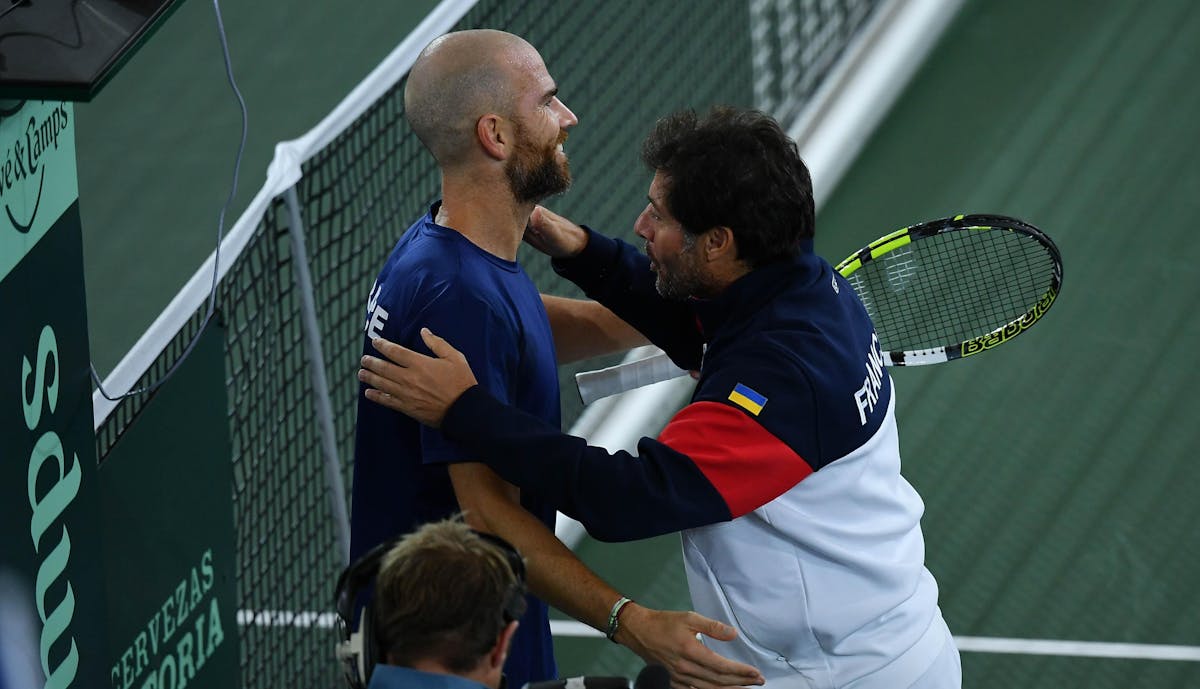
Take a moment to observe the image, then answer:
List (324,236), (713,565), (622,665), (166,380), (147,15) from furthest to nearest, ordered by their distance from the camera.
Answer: (324,236)
(622,665)
(166,380)
(713,565)
(147,15)

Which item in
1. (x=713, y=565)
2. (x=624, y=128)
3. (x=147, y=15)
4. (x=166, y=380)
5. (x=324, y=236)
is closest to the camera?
(x=147, y=15)

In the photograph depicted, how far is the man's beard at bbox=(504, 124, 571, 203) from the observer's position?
3570mm

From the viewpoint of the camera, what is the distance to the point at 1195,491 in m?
5.68

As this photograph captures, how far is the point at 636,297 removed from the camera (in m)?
3.96

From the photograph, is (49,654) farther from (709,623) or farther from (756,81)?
(756,81)

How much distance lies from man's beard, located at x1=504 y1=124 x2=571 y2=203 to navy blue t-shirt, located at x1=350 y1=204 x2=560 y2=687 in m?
0.16

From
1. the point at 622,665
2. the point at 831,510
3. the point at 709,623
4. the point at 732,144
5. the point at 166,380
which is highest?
the point at 732,144

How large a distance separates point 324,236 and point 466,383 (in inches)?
151

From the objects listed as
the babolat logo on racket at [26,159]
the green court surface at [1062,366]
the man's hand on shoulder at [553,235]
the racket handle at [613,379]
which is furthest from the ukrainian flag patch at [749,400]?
the green court surface at [1062,366]

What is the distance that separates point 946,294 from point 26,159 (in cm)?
335

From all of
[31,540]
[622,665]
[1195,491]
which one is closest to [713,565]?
[31,540]

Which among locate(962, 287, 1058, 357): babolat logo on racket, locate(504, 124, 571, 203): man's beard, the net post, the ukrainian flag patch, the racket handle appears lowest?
the net post

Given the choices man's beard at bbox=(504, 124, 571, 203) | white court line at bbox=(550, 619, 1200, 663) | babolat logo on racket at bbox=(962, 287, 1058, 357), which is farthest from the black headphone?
white court line at bbox=(550, 619, 1200, 663)

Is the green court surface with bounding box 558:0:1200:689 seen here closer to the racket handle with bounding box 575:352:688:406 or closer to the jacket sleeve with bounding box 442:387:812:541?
the racket handle with bounding box 575:352:688:406
